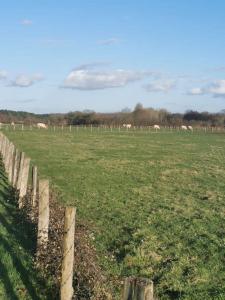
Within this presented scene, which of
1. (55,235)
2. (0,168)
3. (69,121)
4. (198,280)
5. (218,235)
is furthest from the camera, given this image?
(69,121)

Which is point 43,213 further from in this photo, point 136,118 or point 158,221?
point 136,118

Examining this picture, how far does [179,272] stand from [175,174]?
1754 centimetres

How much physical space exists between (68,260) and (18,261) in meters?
2.19

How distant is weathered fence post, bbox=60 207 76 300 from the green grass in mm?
725

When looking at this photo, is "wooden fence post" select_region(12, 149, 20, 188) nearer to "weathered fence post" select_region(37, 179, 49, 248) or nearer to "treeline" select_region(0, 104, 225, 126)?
"weathered fence post" select_region(37, 179, 49, 248)

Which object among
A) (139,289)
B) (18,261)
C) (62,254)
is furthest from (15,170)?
(139,289)

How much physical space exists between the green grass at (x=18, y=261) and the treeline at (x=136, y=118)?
419 ft

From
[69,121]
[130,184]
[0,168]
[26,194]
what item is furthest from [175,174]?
[69,121]

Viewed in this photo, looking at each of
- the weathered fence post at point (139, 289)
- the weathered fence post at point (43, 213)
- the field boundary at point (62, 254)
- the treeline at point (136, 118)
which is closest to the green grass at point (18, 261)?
the field boundary at point (62, 254)

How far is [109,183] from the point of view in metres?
22.8

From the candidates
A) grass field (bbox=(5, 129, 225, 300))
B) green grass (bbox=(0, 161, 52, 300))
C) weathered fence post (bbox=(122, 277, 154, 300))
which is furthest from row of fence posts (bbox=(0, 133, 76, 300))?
weathered fence post (bbox=(122, 277, 154, 300))

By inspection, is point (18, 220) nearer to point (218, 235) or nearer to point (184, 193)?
point (218, 235)

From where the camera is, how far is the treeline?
481 feet

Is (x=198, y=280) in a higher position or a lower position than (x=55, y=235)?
lower
